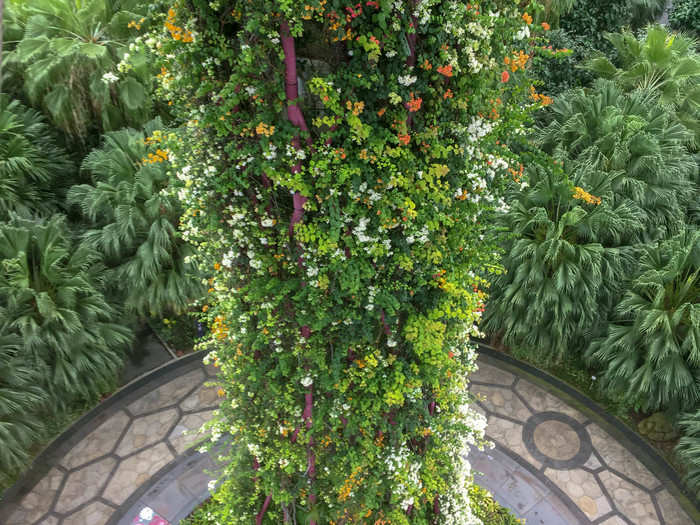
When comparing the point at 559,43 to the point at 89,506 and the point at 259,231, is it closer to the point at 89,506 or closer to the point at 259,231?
the point at 259,231

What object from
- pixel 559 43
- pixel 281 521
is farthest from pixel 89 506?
pixel 559 43

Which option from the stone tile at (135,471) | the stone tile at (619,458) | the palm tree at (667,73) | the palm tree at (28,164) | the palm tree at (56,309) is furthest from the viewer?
the palm tree at (667,73)

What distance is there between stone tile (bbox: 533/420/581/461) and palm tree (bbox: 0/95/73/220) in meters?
9.15

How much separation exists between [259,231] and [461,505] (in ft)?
13.1

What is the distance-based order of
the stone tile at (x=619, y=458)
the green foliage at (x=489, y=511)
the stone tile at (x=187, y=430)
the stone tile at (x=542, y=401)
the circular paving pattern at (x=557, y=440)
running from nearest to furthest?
the green foliage at (x=489, y=511), the stone tile at (x=619, y=458), the circular paving pattern at (x=557, y=440), the stone tile at (x=187, y=430), the stone tile at (x=542, y=401)

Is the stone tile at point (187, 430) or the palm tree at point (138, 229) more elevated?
the palm tree at point (138, 229)

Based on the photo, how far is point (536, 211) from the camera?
8.23 m

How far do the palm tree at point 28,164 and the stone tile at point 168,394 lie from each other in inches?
145

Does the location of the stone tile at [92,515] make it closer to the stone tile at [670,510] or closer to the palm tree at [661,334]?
the palm tree at [661,334]

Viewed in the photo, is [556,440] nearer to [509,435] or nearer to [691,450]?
[509,435]

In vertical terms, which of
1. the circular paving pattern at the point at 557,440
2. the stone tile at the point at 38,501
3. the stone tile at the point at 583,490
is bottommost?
the stone tile at the point at 583,490

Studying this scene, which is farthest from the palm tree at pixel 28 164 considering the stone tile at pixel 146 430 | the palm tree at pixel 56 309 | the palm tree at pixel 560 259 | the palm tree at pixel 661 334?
the palm tree at pixel 661 334

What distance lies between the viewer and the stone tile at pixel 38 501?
704 cm

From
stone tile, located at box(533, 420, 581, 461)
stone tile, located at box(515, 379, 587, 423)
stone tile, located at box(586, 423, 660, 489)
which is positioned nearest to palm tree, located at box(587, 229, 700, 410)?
stone tile, located at box(586, 423, 660, 489)
